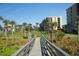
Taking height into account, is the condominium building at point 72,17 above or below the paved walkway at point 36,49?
above

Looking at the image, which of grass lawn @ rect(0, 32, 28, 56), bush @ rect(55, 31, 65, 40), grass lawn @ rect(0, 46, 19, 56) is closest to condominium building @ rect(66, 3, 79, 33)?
bush @ rect(55, 31, 65, 40)

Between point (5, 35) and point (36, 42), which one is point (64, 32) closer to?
point (36, 42)

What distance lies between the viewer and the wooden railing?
3.78 meters

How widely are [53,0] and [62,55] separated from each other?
76cm

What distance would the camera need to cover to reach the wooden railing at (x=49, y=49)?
12.4ft

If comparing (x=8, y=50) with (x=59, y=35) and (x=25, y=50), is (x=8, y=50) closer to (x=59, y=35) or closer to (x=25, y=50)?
(x=25, y=50)

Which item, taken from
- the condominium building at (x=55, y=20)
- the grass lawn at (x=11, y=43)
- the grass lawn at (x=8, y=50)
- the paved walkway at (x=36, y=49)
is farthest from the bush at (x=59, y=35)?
the grass lawn at (x=8, y=50)

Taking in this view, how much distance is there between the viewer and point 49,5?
12.6 ft

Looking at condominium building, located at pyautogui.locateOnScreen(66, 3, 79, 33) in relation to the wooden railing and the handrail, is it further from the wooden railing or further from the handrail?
the handrail

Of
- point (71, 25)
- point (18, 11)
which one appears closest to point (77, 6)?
point (71, 25)

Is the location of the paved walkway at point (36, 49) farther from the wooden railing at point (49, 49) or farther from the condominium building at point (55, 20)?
the condominium building at point (55, 20)

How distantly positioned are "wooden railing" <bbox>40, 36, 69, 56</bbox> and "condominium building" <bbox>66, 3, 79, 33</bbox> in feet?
1.01

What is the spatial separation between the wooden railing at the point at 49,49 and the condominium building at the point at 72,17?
1.01 feet

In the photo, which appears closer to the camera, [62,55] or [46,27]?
[62,55]
